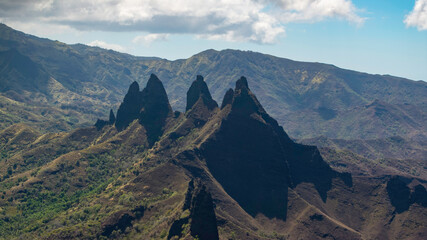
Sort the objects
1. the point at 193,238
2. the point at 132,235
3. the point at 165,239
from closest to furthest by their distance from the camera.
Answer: the point at 193,238, the point at 165,239, the point at 132,235

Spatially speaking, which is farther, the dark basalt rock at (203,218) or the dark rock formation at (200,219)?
the dark rock formation at (200,219)

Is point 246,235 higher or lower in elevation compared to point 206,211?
lower

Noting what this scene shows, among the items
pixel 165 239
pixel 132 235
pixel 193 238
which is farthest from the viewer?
pixel 132 235

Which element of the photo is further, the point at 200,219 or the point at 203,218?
the point at 203,218

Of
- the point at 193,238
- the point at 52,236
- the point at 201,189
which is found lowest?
the point at 52,236

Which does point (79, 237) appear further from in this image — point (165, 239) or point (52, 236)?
point (165, 239)

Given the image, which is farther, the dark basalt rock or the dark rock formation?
the dark rock formation

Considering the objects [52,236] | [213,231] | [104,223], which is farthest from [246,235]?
[52,236]

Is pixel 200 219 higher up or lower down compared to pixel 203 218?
lower down
